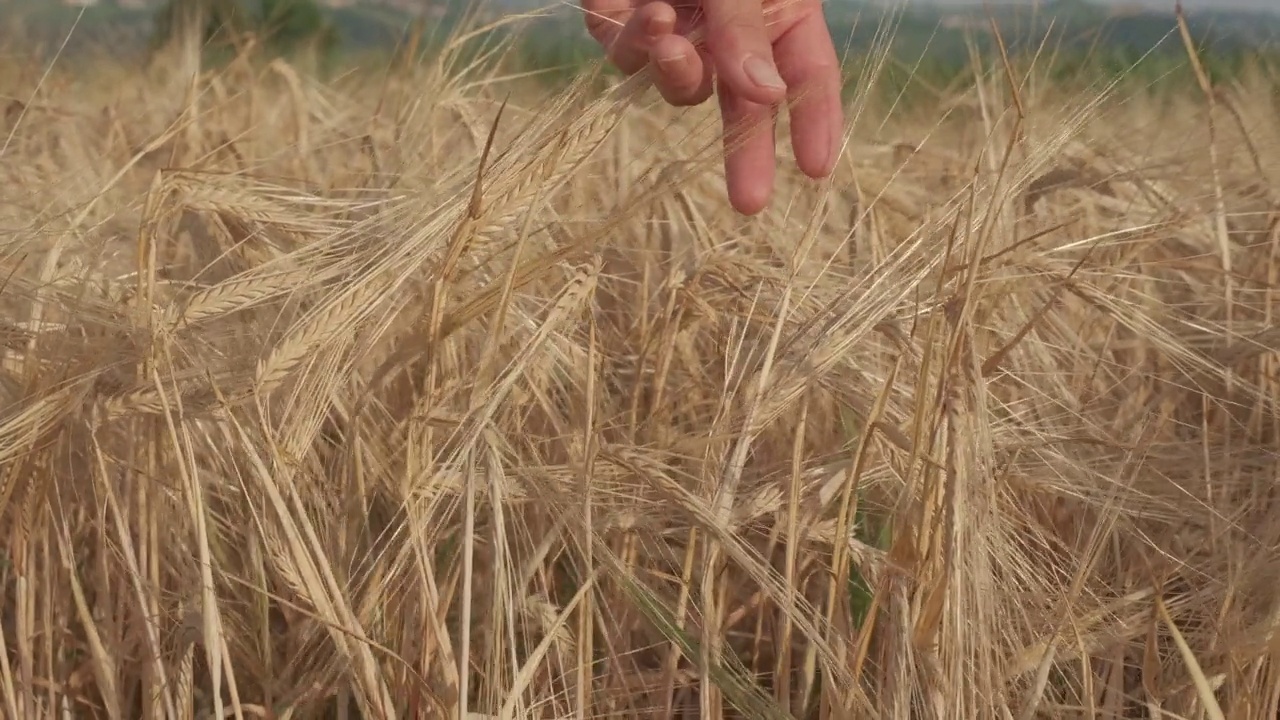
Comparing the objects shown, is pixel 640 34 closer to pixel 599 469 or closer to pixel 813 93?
pixel 813 93

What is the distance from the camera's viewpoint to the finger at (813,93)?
2.77 feet

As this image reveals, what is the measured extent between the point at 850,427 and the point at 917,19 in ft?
1.06

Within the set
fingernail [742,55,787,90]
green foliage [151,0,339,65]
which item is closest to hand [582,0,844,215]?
fingernail [742,55,787,90]

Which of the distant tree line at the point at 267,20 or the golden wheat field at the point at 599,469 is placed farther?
the distant tree line at the point at 267,20

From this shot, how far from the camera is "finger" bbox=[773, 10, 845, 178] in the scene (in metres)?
0.84

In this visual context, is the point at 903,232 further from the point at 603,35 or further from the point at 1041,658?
the point at 1041,658

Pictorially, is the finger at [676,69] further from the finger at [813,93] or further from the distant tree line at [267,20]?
the distant tree line at [267,20]

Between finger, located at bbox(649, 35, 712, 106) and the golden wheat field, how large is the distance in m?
0.02

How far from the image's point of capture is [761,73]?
730mm

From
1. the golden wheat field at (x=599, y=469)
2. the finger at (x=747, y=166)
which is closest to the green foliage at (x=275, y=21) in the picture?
the golden wheat field at (x=599, y=469)

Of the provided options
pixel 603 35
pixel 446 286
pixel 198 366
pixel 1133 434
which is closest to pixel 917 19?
pixel 603 35

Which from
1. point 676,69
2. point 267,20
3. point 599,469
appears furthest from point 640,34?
point 267,20

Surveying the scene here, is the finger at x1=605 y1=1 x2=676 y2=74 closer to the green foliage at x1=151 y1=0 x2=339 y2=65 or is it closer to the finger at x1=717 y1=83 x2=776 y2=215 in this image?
the finger at x1=717 y1=83 x2=776 y2=215

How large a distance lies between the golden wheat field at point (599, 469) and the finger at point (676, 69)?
19mm
